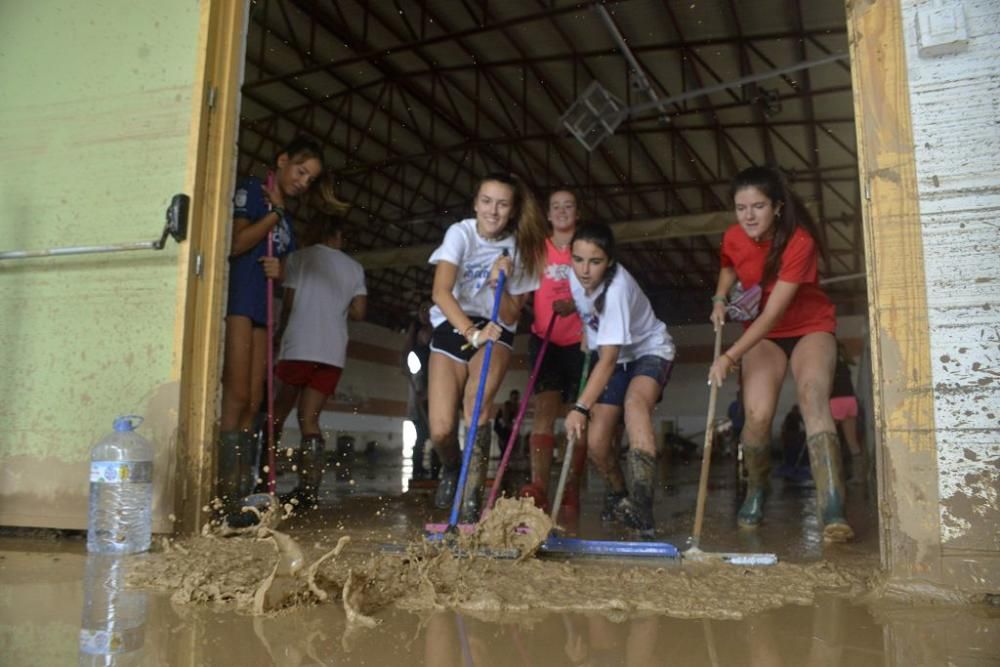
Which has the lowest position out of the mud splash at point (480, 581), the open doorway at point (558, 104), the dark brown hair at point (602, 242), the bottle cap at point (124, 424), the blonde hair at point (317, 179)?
the mud splash at point (480, 581)

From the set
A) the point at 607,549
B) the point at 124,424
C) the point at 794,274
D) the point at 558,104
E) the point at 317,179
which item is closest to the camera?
the point at 607,549

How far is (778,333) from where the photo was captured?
3.63 meters

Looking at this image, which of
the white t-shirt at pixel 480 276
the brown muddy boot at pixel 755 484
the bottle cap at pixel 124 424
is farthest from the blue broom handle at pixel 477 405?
the brown muddy boot at pixel 755 484

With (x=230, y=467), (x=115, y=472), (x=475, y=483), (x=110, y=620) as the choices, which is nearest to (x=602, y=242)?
(x=475, y=483)

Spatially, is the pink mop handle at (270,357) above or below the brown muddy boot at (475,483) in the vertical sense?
above

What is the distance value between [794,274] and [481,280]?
141cm

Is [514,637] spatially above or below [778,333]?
below

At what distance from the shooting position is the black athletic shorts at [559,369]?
168 inches

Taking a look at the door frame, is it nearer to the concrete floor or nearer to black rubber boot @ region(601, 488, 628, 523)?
the concrete floor

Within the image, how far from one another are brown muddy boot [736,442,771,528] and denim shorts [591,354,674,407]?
57cm

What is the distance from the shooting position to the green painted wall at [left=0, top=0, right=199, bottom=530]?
9.86 feet

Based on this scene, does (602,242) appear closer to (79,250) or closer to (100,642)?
(79,250)

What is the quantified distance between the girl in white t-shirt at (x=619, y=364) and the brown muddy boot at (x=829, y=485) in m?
0.70

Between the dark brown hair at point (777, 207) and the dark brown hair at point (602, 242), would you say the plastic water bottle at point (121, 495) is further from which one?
the dark brown hair at point (777, 207)
